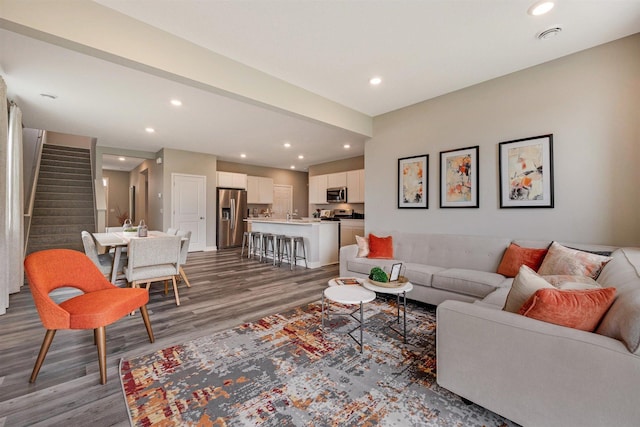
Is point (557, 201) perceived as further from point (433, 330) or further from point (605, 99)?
point (433, 330)

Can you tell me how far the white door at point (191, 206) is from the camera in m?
6.79

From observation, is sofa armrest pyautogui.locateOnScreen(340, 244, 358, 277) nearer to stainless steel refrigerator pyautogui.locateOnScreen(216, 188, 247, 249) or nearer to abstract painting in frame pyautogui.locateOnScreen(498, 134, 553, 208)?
abstract painting in frame pyautogui.locateOnScreen(498, 134, 553, 208)

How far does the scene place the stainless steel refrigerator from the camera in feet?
25.5

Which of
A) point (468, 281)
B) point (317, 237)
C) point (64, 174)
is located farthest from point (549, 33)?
point (64, 174)

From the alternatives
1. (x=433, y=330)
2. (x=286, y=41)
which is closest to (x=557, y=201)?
(x=433, y=330)

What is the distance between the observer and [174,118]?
450cm

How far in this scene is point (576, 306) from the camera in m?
1.25

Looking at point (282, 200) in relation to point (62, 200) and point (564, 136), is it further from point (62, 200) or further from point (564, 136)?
point (564, 136)

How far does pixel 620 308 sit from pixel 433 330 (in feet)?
5.11

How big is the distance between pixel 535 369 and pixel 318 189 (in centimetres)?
734

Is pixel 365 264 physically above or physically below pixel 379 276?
below

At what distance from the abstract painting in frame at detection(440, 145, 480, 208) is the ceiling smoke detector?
1216mm

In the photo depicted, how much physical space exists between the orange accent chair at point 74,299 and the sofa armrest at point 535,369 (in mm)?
2220

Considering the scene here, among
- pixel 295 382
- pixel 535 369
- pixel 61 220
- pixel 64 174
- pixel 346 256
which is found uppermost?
pixel 64 174
